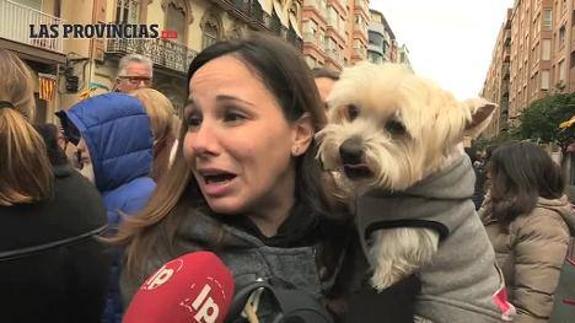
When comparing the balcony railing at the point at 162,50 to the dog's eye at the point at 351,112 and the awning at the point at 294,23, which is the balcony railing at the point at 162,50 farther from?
the dog's eye at the point at 351,112

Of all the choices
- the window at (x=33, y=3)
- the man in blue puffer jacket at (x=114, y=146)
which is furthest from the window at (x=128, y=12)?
the man in blue puffer jacket at (x=114, y=146)

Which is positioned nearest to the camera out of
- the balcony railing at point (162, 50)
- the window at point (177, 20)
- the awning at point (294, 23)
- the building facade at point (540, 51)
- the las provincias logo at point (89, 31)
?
the las provincias logo at point (89, 31)

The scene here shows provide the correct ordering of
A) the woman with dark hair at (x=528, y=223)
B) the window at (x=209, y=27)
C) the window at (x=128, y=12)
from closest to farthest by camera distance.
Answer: the woman with dark hair at (x=528, y=223) → the window at (x=128, y=12) → the window at (x=209, y=27)

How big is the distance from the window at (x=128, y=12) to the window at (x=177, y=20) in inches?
93.9

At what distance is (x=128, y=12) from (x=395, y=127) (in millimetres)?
22955

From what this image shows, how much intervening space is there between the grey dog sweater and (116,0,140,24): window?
22.2 meters

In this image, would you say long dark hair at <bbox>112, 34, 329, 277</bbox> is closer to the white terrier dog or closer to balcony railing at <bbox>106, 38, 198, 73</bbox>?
the white terrier dog

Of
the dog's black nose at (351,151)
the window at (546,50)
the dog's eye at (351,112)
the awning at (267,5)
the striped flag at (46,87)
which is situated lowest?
the dog's black nose at (351,151)

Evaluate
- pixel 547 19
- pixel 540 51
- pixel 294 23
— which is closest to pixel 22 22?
pixel 294 23

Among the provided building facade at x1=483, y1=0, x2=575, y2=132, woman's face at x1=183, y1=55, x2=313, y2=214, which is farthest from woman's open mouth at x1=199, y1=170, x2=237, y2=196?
building facade at x1=483, y1=0, x2=575, y2=132

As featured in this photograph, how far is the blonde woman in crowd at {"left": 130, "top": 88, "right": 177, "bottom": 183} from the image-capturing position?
3.58m

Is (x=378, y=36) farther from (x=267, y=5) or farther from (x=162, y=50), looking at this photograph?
(x=162, y=50)

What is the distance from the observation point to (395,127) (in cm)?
197

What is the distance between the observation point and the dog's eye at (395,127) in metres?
1.96
